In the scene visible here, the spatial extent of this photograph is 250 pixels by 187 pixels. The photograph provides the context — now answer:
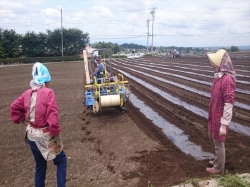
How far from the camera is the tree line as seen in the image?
4009cm

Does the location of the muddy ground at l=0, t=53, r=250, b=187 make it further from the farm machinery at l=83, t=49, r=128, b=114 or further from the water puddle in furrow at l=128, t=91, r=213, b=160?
the farm machinery at l=83, t=49, r=128, b=114

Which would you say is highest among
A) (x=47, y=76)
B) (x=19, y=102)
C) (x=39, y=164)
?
(x=47, y=76)

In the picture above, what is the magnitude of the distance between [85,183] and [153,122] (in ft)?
11.3

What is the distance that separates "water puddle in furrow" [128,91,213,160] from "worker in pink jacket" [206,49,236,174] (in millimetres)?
973

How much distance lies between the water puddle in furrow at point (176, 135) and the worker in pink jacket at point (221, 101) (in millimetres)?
973

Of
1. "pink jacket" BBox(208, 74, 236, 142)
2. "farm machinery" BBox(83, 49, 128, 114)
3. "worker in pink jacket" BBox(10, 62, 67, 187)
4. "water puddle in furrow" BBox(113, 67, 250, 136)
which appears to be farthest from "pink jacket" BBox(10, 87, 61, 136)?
"water puddle in furrow" BBox(113, 67, 250, 136)

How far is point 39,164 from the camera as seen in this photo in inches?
124

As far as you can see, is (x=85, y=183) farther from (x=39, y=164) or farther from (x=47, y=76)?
(x=47, y=76)

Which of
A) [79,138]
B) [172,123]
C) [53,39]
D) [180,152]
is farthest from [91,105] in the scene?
[53,39]

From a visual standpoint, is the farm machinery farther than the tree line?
No

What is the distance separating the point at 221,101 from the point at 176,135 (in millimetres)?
2431

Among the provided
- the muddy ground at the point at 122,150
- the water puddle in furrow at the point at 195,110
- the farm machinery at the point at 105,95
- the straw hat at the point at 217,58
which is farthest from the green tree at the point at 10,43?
the straw hat at the point at 217,58

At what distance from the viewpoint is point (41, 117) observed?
287 centimetres

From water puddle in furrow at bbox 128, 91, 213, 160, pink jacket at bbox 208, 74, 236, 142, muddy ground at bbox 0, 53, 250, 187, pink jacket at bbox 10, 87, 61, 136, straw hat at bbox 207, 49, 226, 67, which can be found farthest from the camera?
water puddle in furrow at bbox 128, 91, 213, 160
